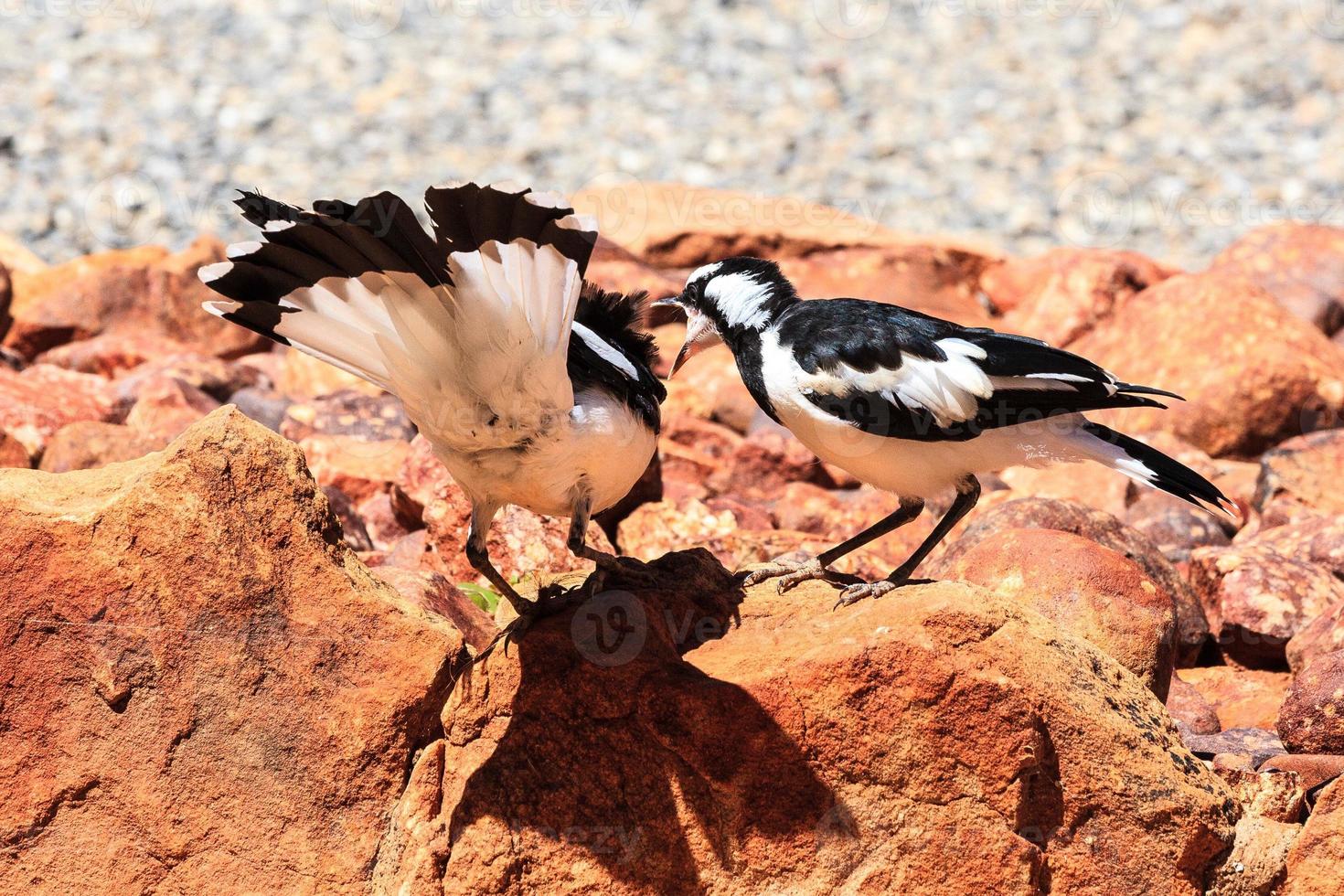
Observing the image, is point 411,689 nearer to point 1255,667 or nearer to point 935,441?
point 935,441

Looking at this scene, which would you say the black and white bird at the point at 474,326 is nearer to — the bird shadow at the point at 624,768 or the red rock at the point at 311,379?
the bird shadow at the point at 624,768

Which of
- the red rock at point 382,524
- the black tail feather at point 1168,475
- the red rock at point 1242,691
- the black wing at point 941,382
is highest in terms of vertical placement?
the black wing at point 941,382

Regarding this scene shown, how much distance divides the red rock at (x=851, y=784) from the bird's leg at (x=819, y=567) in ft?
2.95

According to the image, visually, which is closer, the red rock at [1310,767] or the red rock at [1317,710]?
the red rock at [1310,767]

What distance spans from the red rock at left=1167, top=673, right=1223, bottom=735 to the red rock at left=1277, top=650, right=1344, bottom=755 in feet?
1.58

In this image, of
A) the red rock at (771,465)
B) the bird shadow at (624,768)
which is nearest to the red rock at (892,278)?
the red rock at (771,465)

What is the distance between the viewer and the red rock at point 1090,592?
6199 millimetres

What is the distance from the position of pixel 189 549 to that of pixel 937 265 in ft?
36.2

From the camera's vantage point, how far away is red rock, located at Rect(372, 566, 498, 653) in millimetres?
6066

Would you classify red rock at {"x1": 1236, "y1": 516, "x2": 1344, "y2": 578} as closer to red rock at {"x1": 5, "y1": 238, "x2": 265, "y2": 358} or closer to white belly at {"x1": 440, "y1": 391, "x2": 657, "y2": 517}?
white belly at {"x1": 440, "y1": 391, "x2": 657, "y2": 517}

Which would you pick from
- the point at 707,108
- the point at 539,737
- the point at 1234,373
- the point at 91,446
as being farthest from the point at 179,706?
the point at 707,108

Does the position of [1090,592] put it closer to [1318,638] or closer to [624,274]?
[1318,638]

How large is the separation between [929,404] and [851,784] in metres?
1.85

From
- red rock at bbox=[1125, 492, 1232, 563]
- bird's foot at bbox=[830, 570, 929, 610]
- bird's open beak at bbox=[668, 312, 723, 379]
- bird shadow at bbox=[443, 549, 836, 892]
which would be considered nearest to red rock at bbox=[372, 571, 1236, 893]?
bird shadow at bbox=[443, 549, 836, 892]
